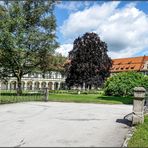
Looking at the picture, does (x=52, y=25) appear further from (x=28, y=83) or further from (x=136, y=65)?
(x=136, y=65)

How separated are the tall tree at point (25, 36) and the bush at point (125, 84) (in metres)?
13.2

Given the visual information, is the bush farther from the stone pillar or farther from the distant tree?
the stone pillar

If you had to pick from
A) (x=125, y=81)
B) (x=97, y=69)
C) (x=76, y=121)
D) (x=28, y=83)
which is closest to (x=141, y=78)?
(x=125, y=81)

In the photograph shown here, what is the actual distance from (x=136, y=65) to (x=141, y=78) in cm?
7284

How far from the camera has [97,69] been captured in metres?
71.7

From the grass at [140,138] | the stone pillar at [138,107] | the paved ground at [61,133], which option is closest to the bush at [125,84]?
the paved ground at [61,133]

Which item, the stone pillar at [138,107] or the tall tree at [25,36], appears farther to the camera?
the tall tree at [25,36]

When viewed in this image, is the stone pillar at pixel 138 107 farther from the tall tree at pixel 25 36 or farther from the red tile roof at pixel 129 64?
the red tile roof at pixel 129 64

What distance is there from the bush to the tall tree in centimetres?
1319

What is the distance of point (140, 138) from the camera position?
11.5 meters

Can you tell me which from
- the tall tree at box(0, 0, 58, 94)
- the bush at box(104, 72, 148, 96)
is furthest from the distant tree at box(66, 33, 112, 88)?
the tall tree at box(0, 0, 58, 94)

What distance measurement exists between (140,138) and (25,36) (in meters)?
36.6

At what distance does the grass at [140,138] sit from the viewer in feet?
34.4

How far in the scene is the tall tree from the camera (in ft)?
147
